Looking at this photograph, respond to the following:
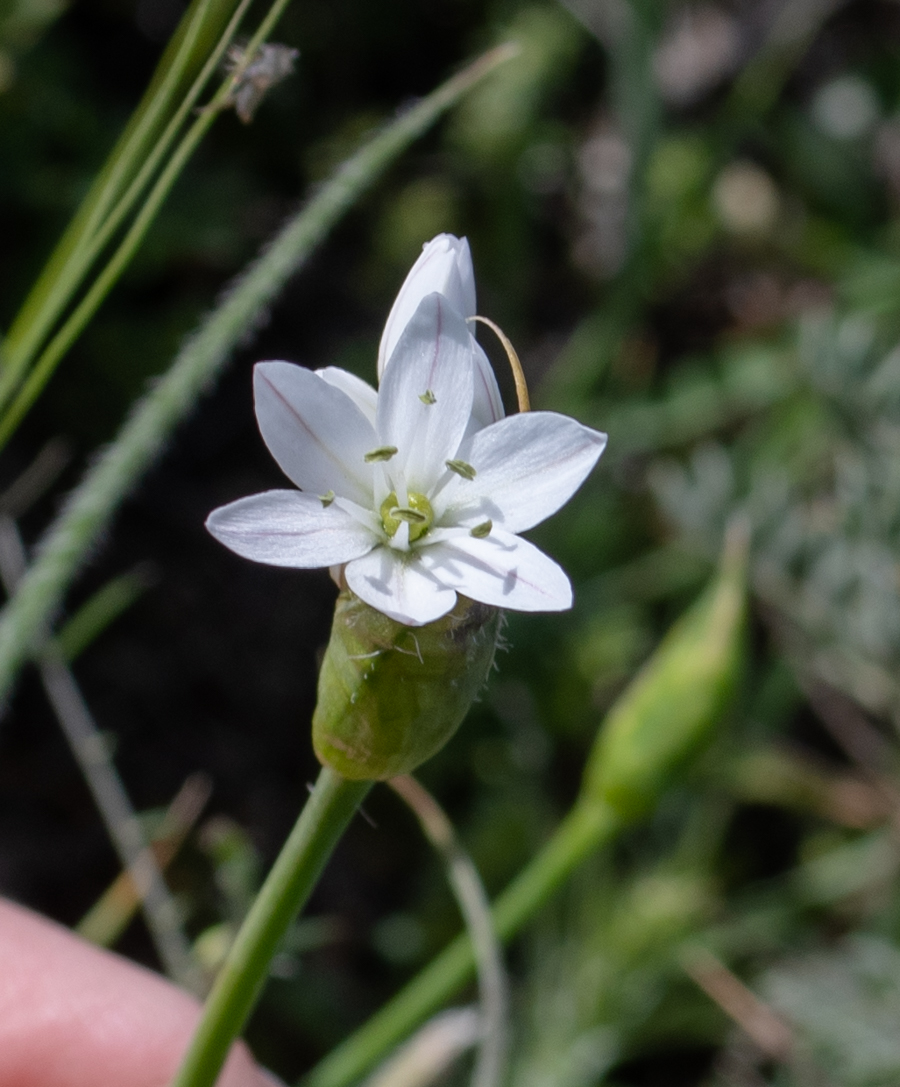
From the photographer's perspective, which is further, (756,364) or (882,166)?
(882,166)

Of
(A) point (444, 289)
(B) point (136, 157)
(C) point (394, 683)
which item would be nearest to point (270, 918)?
(C) point (394, 683)

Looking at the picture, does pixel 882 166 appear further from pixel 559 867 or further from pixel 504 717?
pixel 559 867

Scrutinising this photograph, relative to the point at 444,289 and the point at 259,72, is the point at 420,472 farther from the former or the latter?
the point at 259,72

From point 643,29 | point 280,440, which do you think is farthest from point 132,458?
point 643,29

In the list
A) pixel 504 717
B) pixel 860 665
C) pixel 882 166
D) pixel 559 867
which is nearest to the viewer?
pixel 559 867

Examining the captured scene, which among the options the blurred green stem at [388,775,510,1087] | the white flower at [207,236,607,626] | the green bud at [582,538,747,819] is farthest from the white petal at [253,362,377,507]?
the green bud at [582,538,747,819]
